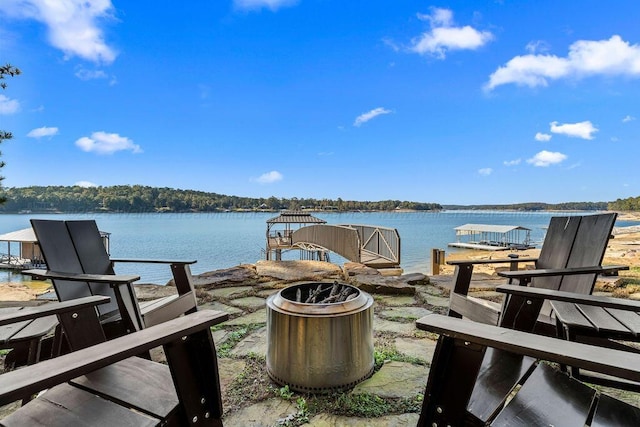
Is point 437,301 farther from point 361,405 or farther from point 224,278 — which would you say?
point 224,278

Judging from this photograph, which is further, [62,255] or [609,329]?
[62,255]

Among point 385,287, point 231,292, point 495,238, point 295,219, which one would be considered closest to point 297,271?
point 231,292

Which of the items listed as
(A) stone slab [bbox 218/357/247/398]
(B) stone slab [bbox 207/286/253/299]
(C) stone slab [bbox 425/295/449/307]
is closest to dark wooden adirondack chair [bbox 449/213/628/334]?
(C) stone slab [bbox 425/295/449/307]

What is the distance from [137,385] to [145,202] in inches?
1170

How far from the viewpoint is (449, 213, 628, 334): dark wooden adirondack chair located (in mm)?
1996

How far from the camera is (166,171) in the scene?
40875 millimetres

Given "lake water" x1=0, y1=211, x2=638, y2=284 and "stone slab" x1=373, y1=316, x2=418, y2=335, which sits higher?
"stone slab" x1=373, y1=316, x2=418, y2=335

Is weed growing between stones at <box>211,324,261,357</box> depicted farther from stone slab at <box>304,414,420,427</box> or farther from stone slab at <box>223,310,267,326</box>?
stone slab at <box>304,414,420,427</box>

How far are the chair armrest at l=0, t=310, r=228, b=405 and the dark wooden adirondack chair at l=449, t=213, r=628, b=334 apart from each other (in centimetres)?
172

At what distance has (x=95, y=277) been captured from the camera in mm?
1987

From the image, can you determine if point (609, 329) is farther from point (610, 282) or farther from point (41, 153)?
point (41, 153)

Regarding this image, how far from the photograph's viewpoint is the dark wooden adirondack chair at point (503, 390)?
103 cm

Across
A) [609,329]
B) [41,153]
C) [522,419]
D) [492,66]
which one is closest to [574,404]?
[522,419]

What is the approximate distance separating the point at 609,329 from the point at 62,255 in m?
3.33
